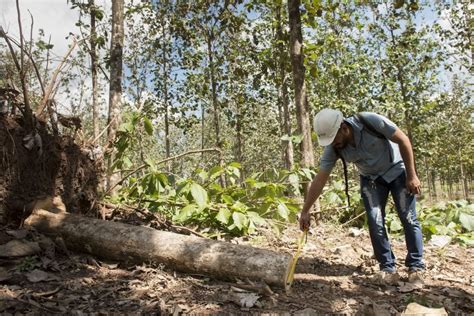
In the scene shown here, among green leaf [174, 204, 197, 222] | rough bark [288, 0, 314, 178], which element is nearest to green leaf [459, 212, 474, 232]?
rough bark [288, 0, 314, 178]

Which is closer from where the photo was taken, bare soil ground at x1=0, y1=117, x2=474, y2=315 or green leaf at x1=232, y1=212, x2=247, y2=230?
bare soil ground at x1=0, y1=117, x2=474, y2=315

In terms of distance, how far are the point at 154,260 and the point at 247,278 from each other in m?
0.84

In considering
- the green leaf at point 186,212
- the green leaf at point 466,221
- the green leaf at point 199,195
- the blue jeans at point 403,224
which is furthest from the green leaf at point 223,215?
the green leaf at point 466,221

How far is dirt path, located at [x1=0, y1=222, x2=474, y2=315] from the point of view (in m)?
2.67

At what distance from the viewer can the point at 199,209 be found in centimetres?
461

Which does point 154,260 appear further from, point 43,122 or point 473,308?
point 473,308

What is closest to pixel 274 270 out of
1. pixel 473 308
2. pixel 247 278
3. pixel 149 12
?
pixel 247 278

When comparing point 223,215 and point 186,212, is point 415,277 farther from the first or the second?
point 186,212

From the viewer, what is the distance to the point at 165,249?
3.37 meters

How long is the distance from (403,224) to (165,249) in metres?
2.12

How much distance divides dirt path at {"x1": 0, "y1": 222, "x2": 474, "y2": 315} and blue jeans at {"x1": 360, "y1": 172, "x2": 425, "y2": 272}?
179 millimetres

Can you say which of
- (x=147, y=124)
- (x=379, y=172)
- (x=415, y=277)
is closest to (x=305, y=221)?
(x=379, y=172)

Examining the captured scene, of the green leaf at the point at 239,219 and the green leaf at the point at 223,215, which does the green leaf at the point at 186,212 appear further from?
the green leaf at the point at 239,219

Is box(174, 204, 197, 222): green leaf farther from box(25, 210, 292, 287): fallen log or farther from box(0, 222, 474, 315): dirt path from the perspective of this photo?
box(0, 222, 474, 315): dirt path
